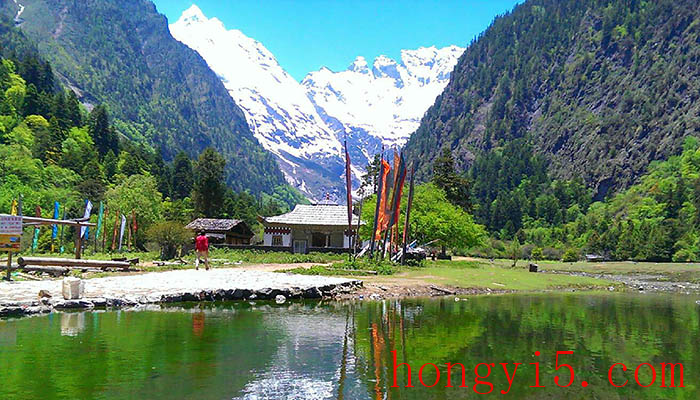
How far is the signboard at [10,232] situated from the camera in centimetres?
2580

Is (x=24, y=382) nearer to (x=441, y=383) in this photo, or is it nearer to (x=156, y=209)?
(x=441, y=383)

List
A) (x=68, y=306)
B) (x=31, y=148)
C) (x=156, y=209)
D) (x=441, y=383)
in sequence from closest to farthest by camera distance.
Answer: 1. (x=441, y=383)
2. (x=68, y=306)
3. (x=156, y=209)
4. (x=31, y=148)

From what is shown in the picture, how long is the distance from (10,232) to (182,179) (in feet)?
403

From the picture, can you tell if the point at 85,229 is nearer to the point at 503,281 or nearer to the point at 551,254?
the point at 503,281

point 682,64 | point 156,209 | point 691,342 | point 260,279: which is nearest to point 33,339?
point 260,279

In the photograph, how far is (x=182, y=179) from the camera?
14575cm

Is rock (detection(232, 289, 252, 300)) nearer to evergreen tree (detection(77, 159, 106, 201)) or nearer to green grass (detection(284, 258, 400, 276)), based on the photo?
green grass (detection(284, 258, 400, 276))

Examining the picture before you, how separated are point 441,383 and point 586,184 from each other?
190 metres

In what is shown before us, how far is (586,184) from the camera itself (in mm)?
187750

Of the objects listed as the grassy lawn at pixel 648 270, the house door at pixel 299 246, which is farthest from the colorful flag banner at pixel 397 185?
the house door at pixel 299 246

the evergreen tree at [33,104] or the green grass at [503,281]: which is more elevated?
the evergreen tree at [33,104]

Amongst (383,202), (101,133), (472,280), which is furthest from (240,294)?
(101,133)

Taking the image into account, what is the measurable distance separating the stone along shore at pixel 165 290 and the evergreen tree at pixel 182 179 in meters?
118

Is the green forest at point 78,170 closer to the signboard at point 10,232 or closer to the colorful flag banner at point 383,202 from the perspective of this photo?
the colorful flag banner at point 383,202
